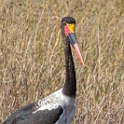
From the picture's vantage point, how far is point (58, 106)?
409 centimetres

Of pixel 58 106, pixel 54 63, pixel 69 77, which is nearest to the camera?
pixel 58 106

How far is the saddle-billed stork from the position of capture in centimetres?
402

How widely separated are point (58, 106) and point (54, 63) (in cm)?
78

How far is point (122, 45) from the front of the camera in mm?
5094

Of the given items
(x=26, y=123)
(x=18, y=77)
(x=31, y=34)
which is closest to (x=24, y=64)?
(x=18, y=77)

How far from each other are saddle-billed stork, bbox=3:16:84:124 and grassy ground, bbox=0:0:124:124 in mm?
375

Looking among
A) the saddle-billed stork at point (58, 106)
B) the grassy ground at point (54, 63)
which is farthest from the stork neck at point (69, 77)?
the grassy ground at point (54, 63)

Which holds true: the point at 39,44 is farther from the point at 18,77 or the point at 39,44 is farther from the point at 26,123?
the point at 26,123

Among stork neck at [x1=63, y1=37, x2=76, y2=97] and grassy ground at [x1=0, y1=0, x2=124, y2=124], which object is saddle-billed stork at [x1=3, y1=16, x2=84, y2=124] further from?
grassy ground at [x1=0, y1=0, x2=124, y2=124]

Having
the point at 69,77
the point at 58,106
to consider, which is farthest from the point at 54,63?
the point at 58,106

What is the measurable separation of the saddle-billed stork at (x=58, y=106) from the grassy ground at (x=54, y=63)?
38cm

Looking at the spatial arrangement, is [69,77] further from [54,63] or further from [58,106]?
[54,63]

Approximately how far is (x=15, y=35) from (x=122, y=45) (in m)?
0.92

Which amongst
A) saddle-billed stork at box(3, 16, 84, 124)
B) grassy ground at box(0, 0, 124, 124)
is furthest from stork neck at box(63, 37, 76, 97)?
grassy ground at box(0, 0, 124, 124)
